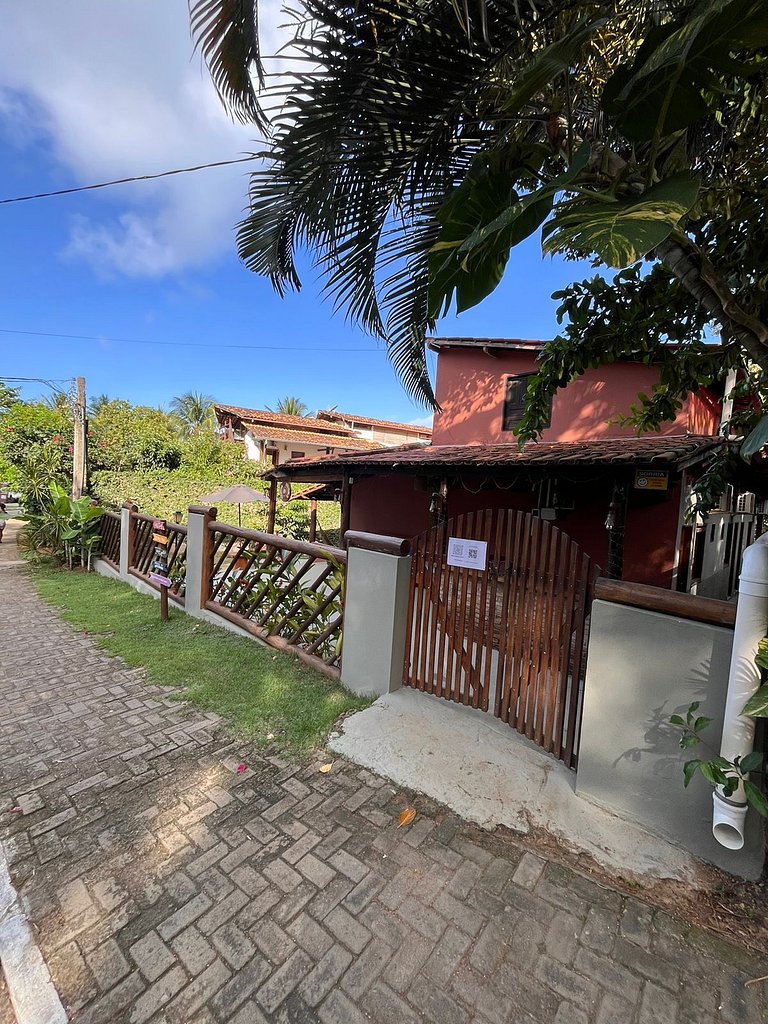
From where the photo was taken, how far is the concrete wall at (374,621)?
123 inches

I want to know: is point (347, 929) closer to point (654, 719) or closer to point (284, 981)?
point (284, 981)

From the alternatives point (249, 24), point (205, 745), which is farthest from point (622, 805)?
point (249, 24)

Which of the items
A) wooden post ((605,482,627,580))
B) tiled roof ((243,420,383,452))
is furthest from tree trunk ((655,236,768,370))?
tiled roof ((243,420,383,452))

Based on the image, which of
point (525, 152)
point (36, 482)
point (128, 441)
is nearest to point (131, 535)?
point (36, 482)

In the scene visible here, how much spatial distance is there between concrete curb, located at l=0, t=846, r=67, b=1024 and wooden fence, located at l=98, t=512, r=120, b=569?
7199 millimetres

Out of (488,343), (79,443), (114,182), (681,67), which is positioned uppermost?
(488,343)

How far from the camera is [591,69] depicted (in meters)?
2.43

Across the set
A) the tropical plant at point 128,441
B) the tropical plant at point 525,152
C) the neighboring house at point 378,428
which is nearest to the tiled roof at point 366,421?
the neighboring house at point 378,428

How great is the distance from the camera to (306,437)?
75.4 ft

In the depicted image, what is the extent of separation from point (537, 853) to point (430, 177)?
3.56 meters

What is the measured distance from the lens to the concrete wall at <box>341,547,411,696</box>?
3125 mm

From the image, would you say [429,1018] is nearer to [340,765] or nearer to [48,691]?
[340,765]

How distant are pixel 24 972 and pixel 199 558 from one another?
418 cm

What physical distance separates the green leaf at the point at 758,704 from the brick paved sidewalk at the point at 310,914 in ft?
2.82
